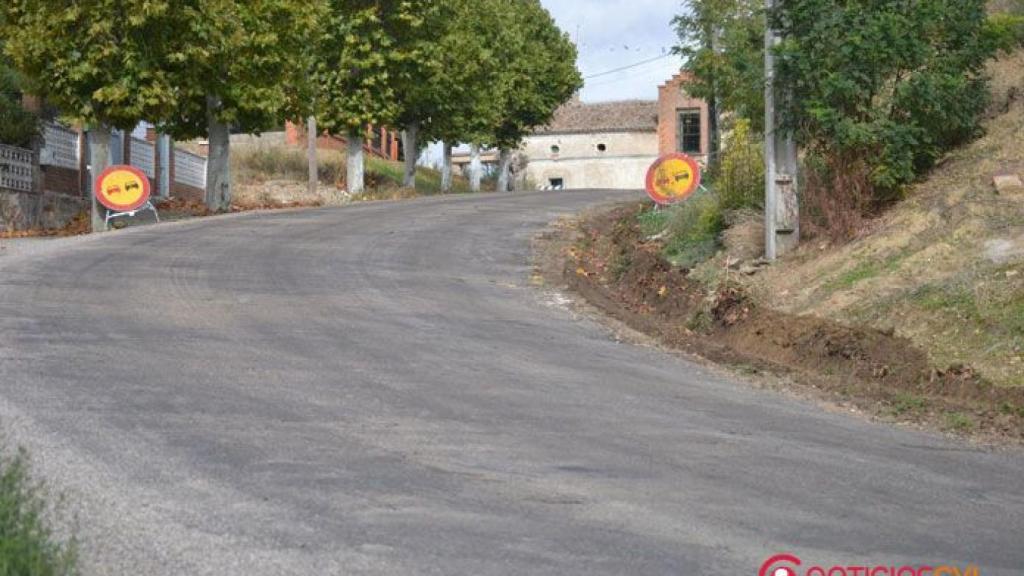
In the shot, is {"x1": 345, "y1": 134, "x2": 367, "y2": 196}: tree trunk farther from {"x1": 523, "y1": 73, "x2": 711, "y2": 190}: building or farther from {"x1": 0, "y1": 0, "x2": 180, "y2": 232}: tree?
{"x1": 523, "y1": 73, "x2": 711, "y2": 190}: building

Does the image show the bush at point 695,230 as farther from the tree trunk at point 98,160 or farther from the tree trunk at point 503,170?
the tree trunk at point 503,170

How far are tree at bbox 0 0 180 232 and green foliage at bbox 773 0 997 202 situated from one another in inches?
606

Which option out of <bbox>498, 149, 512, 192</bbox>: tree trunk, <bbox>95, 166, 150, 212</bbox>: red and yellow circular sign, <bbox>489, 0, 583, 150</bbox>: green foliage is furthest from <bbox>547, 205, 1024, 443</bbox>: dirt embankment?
<bbox>498, 149, 512, 192</bbox>: tree trunk

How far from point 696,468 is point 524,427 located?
1.52 metres

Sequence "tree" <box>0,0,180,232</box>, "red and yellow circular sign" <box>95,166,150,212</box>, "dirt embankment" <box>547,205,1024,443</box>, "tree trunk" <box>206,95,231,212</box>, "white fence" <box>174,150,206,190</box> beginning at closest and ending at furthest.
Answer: "dirt embankment" <box>547,205,1024,443</box>, "tree" <box>0,0,180,232</box>, "red and yellow circular sign" <box>95,166,150,212</box>, "tree trunk" <box>206,95,231,212</box>, "white fence" <box>174,150,206,190</box>

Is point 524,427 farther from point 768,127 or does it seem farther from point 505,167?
point 505,167

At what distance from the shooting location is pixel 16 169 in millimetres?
30984

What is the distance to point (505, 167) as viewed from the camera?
6788 centimetres

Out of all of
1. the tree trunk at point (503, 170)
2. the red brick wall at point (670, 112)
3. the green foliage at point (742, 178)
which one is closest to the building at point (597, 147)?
the red brick wall at point (670, 112)

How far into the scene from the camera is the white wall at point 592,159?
3223 inches

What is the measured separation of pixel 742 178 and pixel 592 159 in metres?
63.0

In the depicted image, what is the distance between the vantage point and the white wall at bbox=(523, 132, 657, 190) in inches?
3223

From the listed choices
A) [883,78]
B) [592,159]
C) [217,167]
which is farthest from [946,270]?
[592,159]

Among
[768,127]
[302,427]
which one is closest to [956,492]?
[302,427]
